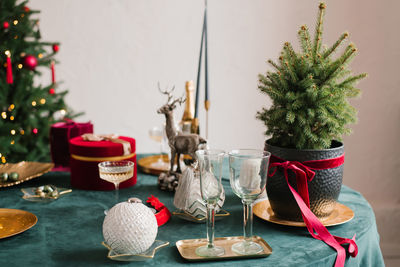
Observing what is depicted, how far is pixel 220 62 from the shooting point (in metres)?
3.37

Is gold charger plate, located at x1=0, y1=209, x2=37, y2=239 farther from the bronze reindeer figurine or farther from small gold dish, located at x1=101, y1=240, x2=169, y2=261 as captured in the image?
the bronze reindeer figurine

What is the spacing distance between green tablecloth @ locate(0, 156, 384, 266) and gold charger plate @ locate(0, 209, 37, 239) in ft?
0.06

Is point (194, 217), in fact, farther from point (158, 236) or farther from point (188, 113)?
point (188, 113)

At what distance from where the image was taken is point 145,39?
10.9 ft

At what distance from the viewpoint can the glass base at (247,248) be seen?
37.0 inches

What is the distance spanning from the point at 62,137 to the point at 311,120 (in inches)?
44.7

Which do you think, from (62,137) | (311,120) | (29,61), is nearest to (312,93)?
(311,120)

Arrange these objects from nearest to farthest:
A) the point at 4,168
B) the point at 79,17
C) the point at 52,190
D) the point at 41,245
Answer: the point at 41,245, the point at 52,190, the point at 4,168, the point at 79,17

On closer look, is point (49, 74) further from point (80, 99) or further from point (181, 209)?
point (181, 209)

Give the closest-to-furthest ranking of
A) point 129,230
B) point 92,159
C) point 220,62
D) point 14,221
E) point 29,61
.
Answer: point 129,230 → point 14,221 → point 92,159 → point 29,61 → point 220,62

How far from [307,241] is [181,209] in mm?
383

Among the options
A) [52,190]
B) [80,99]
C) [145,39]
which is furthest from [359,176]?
[52,190]

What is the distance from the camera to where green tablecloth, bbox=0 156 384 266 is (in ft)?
3.04

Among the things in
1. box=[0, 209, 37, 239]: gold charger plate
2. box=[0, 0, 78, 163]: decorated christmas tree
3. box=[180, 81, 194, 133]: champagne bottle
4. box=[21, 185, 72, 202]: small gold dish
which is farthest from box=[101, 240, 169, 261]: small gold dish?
box=[0, 0, 78, 163]: decorated christmas tree
